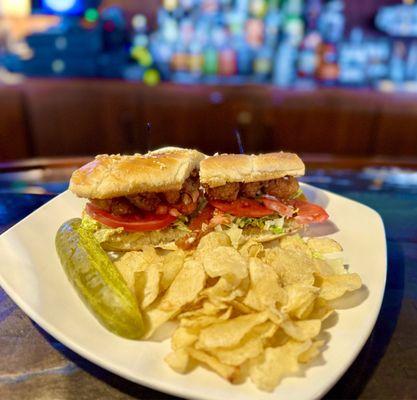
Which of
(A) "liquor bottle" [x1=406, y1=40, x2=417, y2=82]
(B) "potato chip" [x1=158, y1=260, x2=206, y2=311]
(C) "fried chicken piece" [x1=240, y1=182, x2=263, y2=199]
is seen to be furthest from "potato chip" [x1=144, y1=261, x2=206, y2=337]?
(A) "liquor bottle" [x1=406, y1=40, x2=417, y2=82]

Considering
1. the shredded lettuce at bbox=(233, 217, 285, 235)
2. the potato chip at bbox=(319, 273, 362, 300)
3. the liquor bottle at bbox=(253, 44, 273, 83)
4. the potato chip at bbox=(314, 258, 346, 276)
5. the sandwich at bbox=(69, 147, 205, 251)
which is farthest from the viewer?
the liquor bottle at bbox=(253, 44, 273, 83)

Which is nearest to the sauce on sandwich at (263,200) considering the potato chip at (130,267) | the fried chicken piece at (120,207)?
the fried chicken piece at (120,207)

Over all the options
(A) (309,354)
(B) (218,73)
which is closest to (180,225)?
(A) (309,354)

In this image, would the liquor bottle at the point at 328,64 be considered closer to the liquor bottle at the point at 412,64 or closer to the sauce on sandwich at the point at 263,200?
the liquor bottle at the point at 412,64

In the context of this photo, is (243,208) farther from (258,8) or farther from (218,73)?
(258,8)

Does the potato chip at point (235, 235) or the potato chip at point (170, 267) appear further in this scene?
the potato chip at point (235, 235)

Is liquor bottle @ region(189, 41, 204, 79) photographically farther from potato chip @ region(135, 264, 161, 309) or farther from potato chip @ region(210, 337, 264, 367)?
potato chip @ region(210, 337, 264, 367)

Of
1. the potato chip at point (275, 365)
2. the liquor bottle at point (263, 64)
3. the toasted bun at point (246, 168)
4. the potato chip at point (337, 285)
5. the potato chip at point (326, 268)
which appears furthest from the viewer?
the liquor bottle at point (263, 64)

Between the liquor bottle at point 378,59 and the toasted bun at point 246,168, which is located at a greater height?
the liquor bottle at point 378,59
